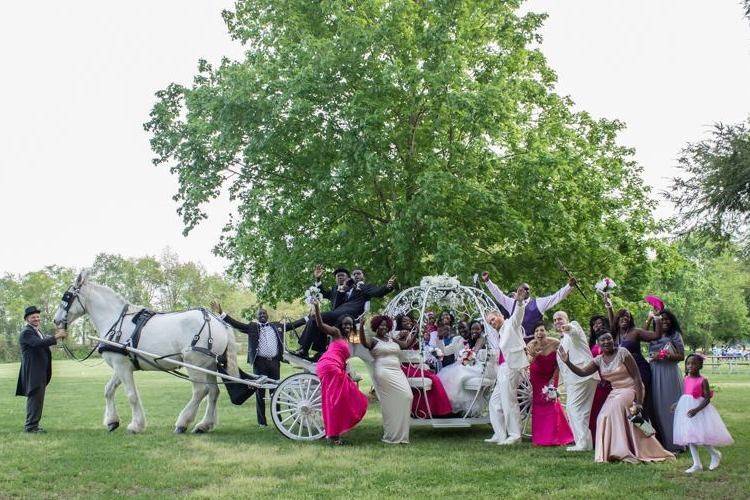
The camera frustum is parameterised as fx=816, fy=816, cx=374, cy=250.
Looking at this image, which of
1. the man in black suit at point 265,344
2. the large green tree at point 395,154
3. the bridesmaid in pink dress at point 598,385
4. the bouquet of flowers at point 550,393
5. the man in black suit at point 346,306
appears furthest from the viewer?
the large green tree at point 395,154

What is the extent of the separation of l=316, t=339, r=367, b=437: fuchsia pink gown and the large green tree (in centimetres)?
670

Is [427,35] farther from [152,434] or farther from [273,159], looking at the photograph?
[152,434]

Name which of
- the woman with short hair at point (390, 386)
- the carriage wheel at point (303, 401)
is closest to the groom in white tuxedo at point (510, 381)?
the woman with short hair at point (390, 386)

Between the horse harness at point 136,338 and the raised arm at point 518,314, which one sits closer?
the raised arm at point 518,314

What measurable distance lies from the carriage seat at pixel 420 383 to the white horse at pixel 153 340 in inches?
119

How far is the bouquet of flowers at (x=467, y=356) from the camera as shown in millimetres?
12484

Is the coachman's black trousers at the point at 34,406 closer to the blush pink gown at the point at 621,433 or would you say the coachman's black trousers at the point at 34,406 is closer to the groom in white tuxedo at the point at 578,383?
the groom in white tuxedo at the point at 578,383

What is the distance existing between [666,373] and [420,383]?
348 centimetres

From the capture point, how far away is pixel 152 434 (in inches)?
503

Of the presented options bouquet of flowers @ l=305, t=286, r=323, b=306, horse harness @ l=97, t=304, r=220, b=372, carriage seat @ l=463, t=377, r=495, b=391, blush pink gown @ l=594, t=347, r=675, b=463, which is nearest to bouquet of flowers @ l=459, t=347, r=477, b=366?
carriage seat @ l=463, t=377, r=495, b=391

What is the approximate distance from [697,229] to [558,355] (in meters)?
3.70

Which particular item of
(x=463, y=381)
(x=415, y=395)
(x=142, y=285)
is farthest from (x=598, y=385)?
(x=142, y=285)

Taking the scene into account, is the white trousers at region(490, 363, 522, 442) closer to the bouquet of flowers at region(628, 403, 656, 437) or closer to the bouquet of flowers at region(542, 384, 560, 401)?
the bouquet of flowers at region(542, 384, 560, 401)

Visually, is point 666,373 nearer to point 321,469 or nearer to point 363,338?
point 363,338
